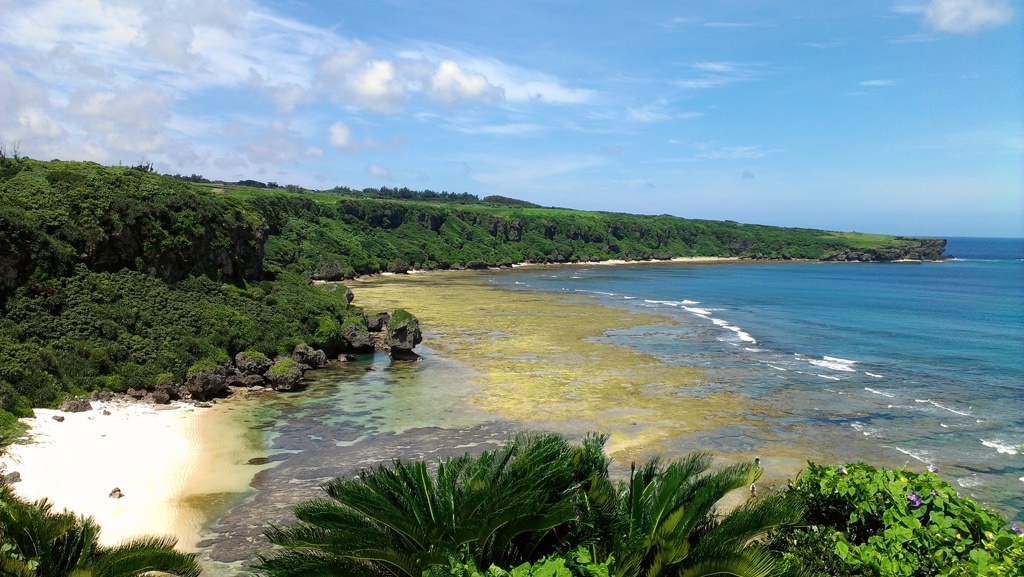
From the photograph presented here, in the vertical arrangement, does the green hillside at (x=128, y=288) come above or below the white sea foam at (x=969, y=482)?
above

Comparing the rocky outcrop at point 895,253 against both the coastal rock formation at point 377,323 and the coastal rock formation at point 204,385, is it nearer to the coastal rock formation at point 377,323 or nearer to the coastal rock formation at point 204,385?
the coastal rock formation at point 377,323

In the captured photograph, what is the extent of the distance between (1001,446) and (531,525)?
2726 centimetres

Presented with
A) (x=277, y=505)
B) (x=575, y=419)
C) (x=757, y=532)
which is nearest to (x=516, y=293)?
(x=575, y=419)

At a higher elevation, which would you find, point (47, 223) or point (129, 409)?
point (47, 223)

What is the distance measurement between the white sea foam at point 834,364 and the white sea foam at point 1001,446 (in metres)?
14.0

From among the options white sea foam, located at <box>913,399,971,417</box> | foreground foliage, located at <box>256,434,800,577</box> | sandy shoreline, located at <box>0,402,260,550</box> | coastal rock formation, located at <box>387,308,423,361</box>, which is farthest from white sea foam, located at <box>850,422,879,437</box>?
coastal rock formation, located at <box>387,308,423,361</box>

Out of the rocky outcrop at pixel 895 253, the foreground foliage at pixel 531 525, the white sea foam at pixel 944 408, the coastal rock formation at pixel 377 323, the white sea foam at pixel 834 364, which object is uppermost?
the rocky outcrop at pixel 895 253

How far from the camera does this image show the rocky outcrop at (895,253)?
190 metres

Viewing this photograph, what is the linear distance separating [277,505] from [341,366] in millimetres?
22111

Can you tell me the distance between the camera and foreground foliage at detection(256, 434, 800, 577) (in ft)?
31.8

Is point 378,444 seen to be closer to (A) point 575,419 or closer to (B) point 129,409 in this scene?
(A) point 575,419

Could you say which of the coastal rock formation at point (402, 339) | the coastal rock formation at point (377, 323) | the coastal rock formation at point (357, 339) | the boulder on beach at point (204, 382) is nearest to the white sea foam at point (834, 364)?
the coastal rock formation at point (402, 339)

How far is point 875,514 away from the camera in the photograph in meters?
10.2

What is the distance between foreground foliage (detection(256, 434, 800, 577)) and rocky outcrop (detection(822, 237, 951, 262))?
206 m
